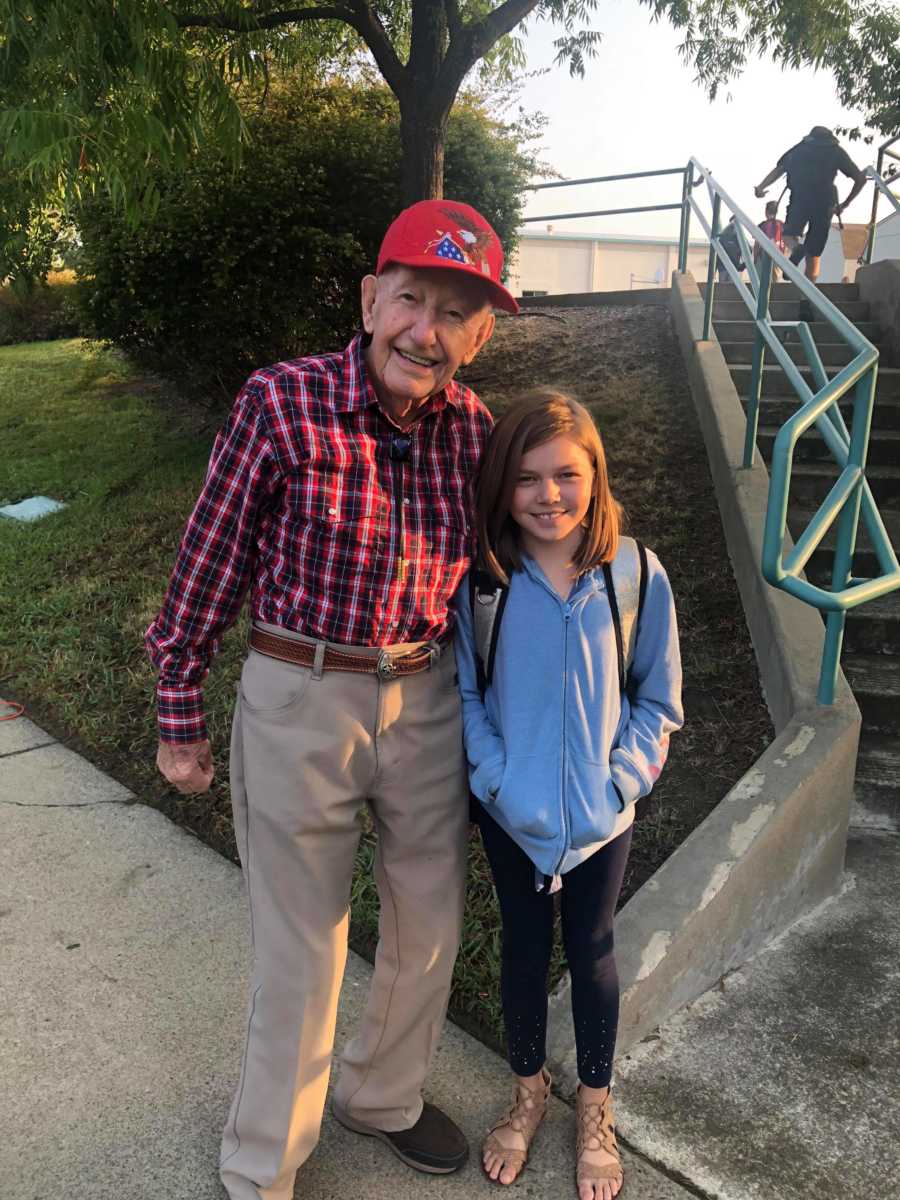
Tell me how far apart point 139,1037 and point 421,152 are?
4.96 m

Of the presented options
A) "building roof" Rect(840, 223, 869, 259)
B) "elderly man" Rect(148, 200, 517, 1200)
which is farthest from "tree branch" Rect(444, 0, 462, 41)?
"building roof" Rect(840, 223, 869, 259)

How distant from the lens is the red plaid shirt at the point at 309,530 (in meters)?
1.71

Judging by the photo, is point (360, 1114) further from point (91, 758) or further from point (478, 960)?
point (91, 758)

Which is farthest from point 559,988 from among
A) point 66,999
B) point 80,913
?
point 80,913

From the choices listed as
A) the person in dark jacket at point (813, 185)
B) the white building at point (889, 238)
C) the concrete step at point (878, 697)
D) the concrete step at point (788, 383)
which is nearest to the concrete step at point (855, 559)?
the concrete step at point (878, 697)

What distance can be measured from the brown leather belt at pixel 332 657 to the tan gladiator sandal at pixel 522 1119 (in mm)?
1033

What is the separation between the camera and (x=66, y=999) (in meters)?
2.53

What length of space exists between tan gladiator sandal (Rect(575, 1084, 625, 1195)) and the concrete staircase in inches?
70.6

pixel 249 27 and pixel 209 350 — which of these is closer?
pixel 249 27

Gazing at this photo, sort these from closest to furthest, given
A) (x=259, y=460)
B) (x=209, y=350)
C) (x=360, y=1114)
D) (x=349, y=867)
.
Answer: (x=259, y=460)
(x=349, y=867)
(x=360, y=1114)
(x=209, y=350)

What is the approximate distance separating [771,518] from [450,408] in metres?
0.96

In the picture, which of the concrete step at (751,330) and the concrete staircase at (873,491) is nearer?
the concrete staircase at (873,491)

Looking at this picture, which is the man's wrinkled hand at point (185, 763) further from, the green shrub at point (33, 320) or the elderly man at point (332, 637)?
the green shrub at point (33, 320)

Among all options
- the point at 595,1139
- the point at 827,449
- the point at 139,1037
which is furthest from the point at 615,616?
the point at 827,449
